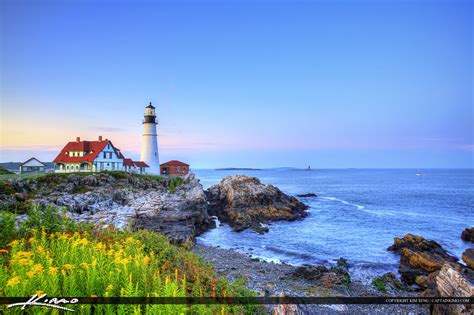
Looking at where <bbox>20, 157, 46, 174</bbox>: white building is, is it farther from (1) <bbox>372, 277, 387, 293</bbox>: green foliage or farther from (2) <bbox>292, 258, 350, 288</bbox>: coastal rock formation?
(1) <bbox>372, 277, 387, 293</bbox>: green foliage

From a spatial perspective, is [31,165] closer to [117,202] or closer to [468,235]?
[117,202]

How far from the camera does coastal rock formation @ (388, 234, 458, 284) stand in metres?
18.2

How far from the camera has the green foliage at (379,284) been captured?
16.0 metres

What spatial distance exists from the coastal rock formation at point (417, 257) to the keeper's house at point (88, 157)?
39141 millimetres

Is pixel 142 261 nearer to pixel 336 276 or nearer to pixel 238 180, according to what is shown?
pixel 336 276

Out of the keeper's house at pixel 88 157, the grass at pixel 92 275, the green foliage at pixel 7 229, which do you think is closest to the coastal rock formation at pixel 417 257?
the grass at pixel 92 275

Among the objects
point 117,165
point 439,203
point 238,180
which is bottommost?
point 439,203

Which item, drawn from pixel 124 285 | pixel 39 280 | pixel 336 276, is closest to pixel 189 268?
pixel 124 285

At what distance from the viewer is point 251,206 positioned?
39.4 m

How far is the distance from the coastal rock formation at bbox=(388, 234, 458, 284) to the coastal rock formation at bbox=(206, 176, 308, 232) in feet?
44.2

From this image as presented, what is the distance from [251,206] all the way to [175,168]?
2998cm

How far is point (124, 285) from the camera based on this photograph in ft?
16.4

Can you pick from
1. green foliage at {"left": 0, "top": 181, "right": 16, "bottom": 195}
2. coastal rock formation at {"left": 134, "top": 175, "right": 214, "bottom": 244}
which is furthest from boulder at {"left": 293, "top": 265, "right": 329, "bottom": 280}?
green foliage at {"left": 0, "top": 181, "right": 16, "bottom": 195}

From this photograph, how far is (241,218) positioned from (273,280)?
18527mm
